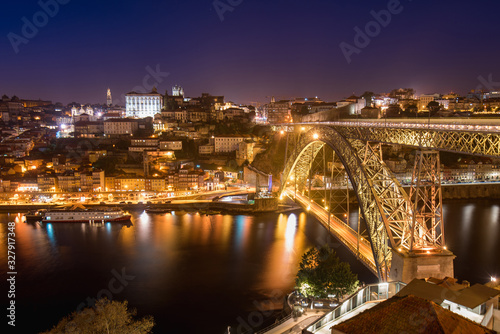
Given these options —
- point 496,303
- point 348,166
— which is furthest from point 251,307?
point 496,303

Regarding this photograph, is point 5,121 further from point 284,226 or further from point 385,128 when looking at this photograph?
point 385,128

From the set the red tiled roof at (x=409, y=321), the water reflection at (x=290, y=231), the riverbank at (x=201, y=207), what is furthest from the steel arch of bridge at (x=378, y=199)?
the riverbank at (x=201, y=207)

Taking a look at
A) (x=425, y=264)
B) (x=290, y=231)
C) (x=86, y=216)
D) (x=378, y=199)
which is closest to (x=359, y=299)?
(x=425, y=264)

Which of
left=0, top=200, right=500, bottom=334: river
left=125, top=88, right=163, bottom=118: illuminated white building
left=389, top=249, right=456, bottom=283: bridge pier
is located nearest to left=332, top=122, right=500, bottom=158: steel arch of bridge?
left=389, top=249, right=456, bottom=283: bridge pier

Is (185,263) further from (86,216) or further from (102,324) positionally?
(86,216)

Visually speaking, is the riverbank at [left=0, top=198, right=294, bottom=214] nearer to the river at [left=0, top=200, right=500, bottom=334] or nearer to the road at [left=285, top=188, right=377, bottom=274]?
the river at [left=0, top=200, right=500, bottom=334]
